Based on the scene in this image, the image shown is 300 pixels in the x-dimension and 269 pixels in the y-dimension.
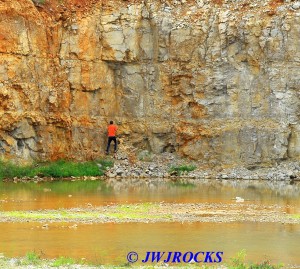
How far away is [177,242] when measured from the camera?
18.1 m

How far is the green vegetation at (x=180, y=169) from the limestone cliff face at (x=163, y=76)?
41.6 inches

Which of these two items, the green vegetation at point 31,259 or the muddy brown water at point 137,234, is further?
the muddy brown water at point 137,234

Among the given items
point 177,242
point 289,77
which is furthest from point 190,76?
point 177,242

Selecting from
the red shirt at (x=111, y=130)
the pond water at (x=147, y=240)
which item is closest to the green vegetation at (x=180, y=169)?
the red shirt at (x=111, y=130)

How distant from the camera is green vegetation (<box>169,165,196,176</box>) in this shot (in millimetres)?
38381

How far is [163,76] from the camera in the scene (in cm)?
4084

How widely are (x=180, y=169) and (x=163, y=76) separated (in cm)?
529

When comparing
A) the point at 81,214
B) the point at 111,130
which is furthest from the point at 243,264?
the point at 111,130

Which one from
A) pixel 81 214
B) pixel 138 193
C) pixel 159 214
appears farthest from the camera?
pixel 138 193

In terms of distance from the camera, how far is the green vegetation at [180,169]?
3838 centimetres

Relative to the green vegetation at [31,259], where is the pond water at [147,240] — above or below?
below

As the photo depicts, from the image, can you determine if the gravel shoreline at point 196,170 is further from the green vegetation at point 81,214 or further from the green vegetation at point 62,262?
the green vegetation at point 62,262

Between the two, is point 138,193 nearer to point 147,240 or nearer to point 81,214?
point 81,214

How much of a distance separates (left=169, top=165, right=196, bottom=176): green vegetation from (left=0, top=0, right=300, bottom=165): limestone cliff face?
1.06 meters
